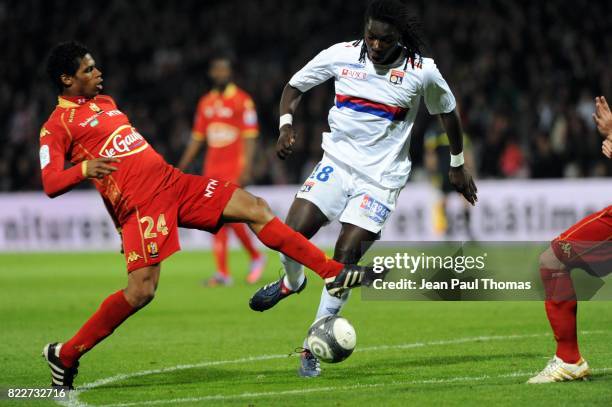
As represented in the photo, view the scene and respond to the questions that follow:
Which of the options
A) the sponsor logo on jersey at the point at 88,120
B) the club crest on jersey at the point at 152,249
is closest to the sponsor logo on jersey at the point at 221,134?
the sponsor logo on jersey at the point at 88,120

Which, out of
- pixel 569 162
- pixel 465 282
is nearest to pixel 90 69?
pixel 465 282

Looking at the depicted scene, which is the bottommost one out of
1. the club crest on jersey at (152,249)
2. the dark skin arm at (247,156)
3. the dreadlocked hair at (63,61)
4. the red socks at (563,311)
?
the dark skin arm at (247,156)

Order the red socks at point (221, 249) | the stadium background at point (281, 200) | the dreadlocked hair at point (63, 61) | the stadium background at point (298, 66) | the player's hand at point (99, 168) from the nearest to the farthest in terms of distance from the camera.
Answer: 1. the player's hand at point (99, 168)
2. the dreadlocked hair at point (63, 61)
3. the stadium background at point (281, 200)
4. the red socks at point (221, 249)
5. the stadium background at point (298, 66)

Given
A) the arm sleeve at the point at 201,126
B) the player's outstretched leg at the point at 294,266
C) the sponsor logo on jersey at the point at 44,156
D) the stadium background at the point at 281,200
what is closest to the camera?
the sponsor logo on jersey at the point at 44,156

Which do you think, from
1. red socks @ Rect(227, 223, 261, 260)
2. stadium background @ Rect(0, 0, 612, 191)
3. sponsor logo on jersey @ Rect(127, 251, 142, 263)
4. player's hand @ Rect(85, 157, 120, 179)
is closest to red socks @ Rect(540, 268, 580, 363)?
sponsor logo on jersey @ Rect(127, 251, 142, 263)

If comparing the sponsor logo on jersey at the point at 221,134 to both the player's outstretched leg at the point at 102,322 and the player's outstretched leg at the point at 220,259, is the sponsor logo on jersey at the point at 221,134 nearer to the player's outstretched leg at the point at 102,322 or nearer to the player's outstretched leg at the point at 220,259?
the player's outstretched leg at the point at 220,259

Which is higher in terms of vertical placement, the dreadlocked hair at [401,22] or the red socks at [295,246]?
the dreadlocked hair at [401,22]

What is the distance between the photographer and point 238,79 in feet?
82.1

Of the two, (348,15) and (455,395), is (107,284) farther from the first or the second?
(348,15)

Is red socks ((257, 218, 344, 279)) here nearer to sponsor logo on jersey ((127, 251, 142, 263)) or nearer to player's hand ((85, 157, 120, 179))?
sponsor logo on jersey ((127, 251, 142, 263))

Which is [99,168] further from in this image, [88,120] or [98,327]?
[98,327]

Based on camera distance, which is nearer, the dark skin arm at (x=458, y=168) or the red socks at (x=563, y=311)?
the red socks at (x=563, y=311)

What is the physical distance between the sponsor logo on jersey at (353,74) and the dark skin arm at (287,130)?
0.42 m

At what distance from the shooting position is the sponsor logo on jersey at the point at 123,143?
697 centimetres
